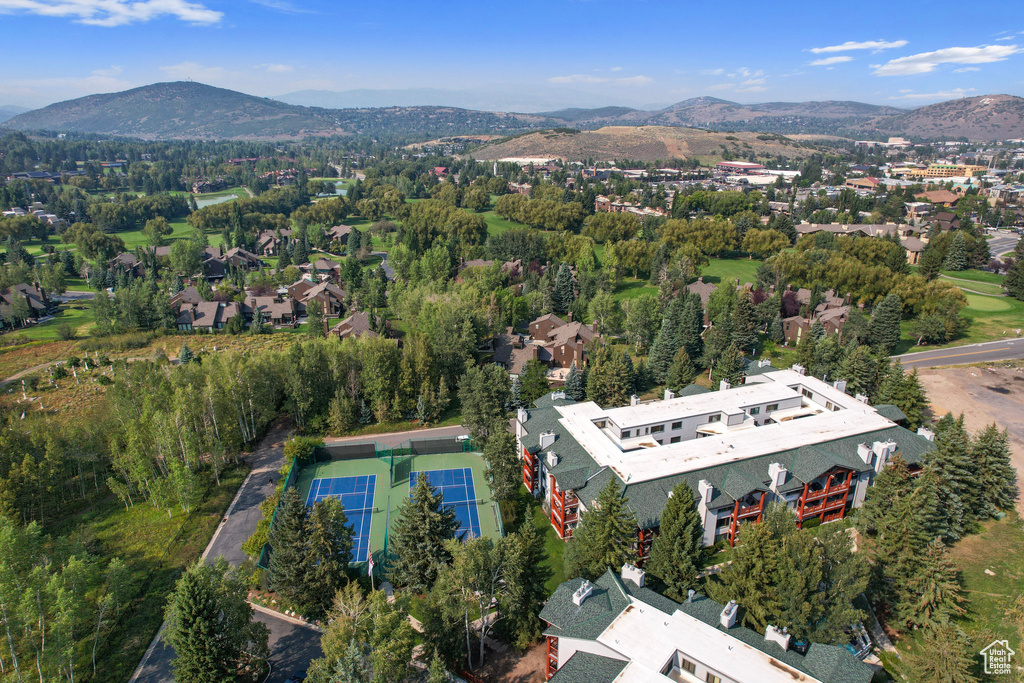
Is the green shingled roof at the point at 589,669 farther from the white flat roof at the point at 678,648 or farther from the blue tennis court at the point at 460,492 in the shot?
the blue tennis court at the point at 460,492

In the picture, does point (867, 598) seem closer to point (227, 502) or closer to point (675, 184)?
point (227, 502)

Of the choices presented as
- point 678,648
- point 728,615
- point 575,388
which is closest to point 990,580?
point 728,615

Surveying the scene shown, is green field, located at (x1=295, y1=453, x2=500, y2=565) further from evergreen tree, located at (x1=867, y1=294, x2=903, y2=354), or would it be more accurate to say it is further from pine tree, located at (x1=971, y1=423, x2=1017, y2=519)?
evergreen tree, located at (x1=867, y1=294, x2=903, y2=354)

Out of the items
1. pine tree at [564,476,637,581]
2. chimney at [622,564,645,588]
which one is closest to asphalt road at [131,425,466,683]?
pine tree at [564,476,637,581]

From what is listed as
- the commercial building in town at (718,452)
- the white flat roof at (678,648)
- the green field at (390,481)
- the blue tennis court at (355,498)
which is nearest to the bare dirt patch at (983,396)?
the commercial building in town at (718,452)

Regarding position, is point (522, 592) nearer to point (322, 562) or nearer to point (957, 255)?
point (322, 562)
